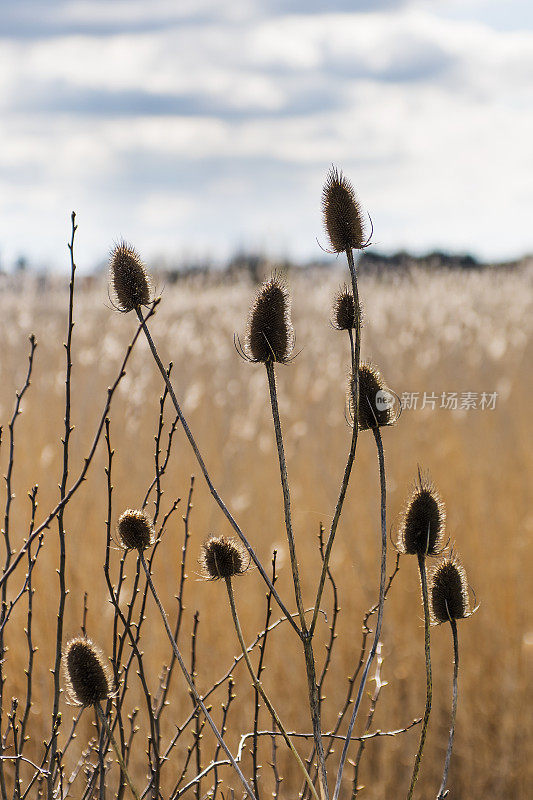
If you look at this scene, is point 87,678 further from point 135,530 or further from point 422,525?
point 422,525

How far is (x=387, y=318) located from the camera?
5.41m

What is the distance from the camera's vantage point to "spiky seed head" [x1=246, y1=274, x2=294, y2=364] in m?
0.81

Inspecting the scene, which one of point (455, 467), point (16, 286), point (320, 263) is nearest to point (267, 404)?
point (455, 467)

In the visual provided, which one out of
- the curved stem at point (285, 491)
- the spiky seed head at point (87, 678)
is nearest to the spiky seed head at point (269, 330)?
the curved stem at point (285, 491)

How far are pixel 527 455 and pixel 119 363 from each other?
1.80 meters

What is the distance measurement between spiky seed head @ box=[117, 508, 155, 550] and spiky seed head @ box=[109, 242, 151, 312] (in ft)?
0.66

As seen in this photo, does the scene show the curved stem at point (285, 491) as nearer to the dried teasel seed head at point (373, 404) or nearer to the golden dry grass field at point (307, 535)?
the dried teasel seed head at point (373, 404)

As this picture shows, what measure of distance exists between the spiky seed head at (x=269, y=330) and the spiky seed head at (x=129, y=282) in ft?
0.37

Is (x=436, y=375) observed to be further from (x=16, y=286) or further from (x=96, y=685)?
(x=16, y=286)

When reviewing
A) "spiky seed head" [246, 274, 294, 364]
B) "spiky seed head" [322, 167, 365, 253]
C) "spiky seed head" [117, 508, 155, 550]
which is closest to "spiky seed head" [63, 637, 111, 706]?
"spiky seed head" [117, 508, 155, 550]

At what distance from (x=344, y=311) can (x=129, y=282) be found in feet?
0.70

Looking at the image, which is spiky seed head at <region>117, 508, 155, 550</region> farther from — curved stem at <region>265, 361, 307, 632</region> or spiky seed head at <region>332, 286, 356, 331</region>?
spiky seed head at <region>332, 286, 356, 331</region>

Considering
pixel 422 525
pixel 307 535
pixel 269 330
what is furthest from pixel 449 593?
pixel 307 535

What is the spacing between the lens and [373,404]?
811mm
